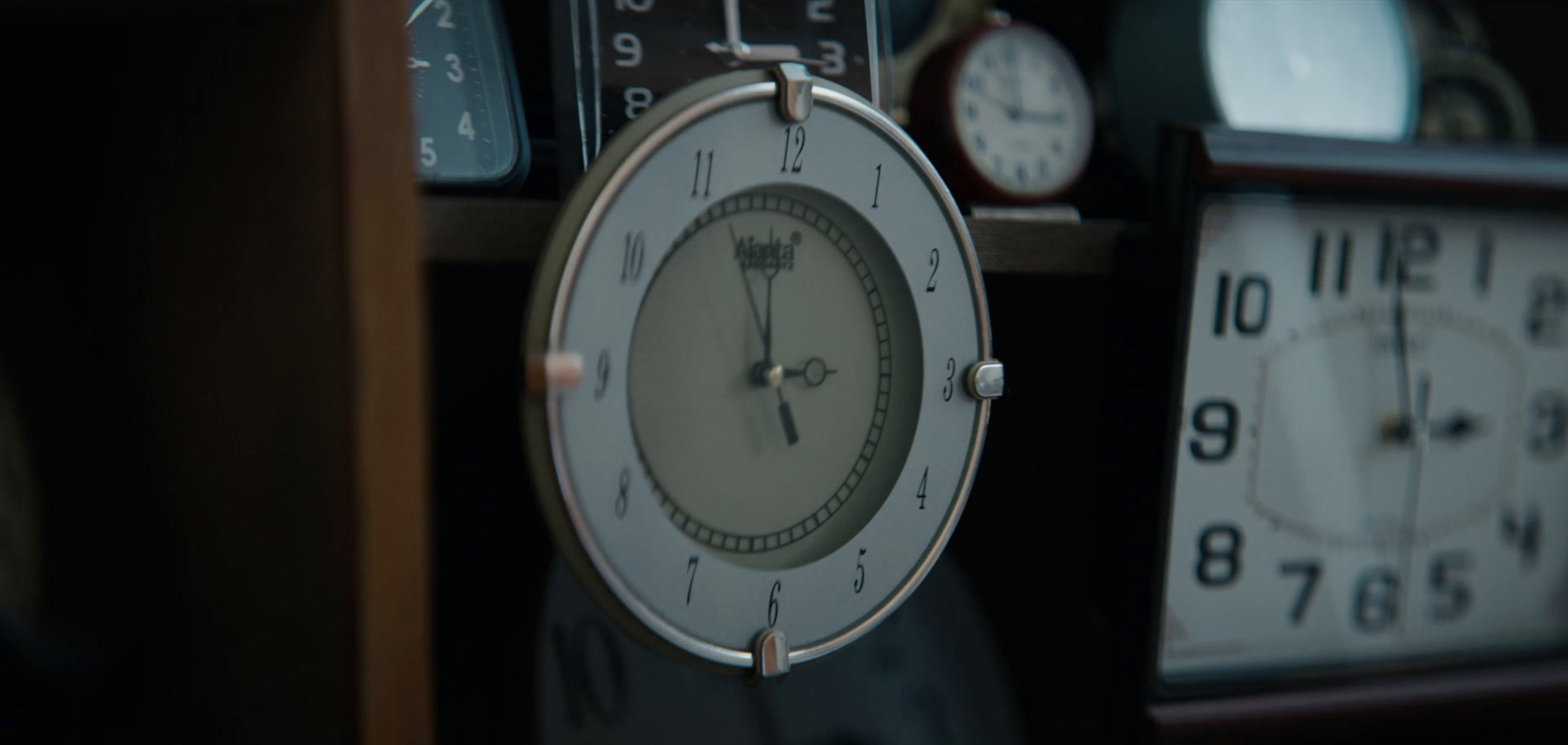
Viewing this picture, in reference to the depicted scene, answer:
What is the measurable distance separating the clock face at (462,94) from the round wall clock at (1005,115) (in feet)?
1.19

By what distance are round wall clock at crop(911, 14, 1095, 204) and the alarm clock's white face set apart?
0.48 ft

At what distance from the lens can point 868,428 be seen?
0.83 meters

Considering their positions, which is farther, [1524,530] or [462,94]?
[1524,530]

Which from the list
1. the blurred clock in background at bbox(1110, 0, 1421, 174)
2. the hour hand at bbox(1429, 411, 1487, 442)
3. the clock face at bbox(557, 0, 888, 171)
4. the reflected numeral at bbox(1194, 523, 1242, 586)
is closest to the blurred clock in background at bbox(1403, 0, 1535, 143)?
the blurred clock in background at bbox(1110, 0, 1421, 174)

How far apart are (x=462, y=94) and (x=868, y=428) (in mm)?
382

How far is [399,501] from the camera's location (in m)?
0.61

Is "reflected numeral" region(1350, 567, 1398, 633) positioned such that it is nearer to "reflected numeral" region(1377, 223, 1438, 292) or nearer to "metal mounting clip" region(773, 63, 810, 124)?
"reflected numeral" region(1377, 223, 1438, 292)

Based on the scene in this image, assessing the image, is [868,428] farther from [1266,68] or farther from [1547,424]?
[1547,424]

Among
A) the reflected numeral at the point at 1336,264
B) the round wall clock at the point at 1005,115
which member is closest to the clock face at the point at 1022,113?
the round wall clock at the point at 1005,115

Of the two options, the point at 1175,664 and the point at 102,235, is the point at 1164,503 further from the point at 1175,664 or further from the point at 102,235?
the point at 102,235

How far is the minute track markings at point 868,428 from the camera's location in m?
0.75

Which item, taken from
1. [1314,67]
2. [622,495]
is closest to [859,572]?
[622,495]

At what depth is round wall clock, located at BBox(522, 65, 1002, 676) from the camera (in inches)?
27.4

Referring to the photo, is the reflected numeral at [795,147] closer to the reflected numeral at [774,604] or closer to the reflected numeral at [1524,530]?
the reflected numeral at [774,604]
